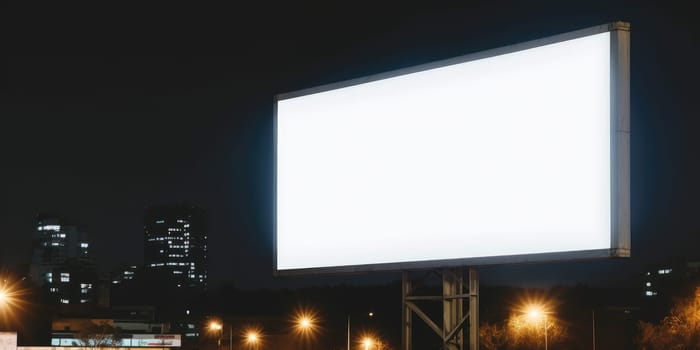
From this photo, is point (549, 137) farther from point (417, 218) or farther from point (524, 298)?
point (524, 298)

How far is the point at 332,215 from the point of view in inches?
424

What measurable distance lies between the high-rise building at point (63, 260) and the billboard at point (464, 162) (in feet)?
475

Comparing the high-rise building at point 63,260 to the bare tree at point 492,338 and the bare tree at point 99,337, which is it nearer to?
the bare tree at point 99,337

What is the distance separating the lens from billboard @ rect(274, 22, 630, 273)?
8758mm

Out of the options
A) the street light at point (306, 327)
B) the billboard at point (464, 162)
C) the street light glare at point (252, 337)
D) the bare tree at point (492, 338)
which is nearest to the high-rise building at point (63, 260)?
the street light at point (306, 327)

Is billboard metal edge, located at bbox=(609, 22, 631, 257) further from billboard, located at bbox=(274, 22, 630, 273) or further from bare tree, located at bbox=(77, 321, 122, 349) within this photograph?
bare tree, located at bbox=(77, 321, 122, 349)

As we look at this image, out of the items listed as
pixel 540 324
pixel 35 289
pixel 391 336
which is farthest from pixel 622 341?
pixel 35 289

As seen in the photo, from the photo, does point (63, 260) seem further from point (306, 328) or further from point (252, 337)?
point (252, 337)

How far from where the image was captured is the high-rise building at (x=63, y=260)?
156 m

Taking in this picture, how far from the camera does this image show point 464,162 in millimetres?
9672

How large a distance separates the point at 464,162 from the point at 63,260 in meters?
172

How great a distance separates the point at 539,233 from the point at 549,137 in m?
0.79

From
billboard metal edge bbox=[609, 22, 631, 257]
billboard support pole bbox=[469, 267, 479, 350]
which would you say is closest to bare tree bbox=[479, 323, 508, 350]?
billboard support pole bbox=[469, 267, 479, 350]

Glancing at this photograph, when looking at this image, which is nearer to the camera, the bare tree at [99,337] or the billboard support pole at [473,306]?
the billboard support pole at [473,306]
